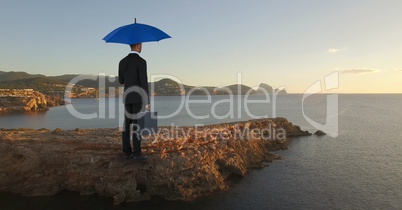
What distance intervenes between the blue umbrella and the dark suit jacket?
0.64m

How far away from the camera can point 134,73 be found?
10.1 metres

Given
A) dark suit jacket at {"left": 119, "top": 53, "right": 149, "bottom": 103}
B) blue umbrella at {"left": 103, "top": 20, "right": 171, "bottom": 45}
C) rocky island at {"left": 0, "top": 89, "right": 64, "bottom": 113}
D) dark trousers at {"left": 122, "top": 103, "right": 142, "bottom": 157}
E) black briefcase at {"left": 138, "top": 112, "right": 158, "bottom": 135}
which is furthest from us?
rocky island at {"left": 0, "top": 89, "right": 64, "bottom": 113}

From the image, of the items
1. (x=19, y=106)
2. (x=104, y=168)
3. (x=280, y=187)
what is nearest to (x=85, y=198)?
(x=104, y=168)

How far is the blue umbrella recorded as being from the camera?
968 cm

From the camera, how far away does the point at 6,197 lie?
14.5 metres

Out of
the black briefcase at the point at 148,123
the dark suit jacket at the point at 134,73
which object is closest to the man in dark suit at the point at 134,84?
the dark suit jacket at the point at 134,73

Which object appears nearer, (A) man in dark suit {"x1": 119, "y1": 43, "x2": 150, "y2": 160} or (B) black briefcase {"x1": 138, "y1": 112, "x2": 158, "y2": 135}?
(A) man in dark suit {"x1": 119, "y1": 43, "x2": 150, "y2": 160}

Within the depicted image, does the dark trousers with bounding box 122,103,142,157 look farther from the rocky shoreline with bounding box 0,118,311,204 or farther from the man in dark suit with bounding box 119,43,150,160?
the rocky shoreline with bounding box 0,118,311,204

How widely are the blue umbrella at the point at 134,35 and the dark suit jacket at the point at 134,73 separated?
0.64m

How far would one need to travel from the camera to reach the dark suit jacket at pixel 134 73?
10.0 meters

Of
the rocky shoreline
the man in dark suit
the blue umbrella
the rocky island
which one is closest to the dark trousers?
the man in dark suit

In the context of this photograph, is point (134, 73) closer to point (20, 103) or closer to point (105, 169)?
point (105, 169)

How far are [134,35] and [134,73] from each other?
140 cm

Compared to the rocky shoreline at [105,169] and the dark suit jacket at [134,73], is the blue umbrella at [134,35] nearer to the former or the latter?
the dark suit jacket at [134,73]
